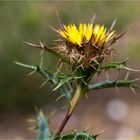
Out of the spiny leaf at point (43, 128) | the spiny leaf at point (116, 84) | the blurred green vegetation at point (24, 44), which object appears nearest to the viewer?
the spiny leaf at point (116, 84)

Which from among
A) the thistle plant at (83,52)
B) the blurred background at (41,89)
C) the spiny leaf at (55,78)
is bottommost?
the blurred background at (41,89)

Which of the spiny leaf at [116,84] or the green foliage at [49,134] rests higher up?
the spiny leaf at [116,84]

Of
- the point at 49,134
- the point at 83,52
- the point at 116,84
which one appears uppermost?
the point at 83,52

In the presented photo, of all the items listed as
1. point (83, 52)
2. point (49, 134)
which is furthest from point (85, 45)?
point (49, 134)

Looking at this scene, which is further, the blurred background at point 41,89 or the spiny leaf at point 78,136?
the blurred background at point 41,89

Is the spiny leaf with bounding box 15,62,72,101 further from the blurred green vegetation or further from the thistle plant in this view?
the blurred green vegetation

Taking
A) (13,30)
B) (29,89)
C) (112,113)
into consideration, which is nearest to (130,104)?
(112,113)

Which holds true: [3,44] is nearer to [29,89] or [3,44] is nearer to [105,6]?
[29,89]

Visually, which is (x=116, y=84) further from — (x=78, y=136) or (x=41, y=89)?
(x=41, y=89)

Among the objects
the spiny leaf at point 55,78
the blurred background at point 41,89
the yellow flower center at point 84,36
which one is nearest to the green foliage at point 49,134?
the spiny leaf at point 55,78

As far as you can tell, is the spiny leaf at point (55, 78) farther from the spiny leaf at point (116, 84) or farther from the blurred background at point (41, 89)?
the blurred background at point (41, 89)
